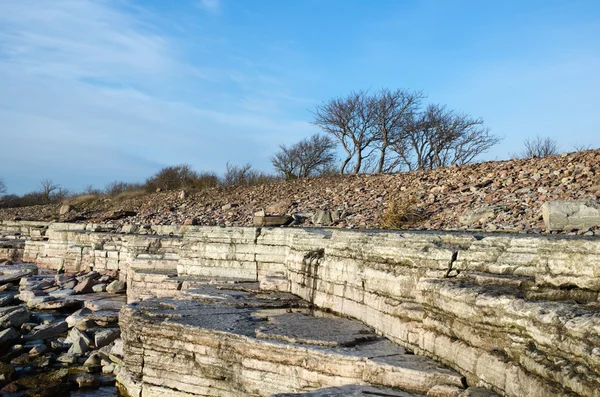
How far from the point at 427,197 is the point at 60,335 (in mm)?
7052

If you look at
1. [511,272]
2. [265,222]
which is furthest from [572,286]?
[265,222]

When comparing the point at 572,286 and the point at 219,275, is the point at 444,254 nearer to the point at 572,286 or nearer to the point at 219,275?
the point at 572,286

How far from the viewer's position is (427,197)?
33.9ft

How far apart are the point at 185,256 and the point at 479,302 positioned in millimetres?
5424

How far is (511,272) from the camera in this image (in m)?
3.58

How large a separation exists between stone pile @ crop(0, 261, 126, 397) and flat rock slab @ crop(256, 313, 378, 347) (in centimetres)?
246

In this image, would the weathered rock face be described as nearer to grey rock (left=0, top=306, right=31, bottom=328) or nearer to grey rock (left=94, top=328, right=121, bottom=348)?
grey rock (left=94, top=328, right=121, bottom=348)

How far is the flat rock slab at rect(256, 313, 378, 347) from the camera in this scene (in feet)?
13.3

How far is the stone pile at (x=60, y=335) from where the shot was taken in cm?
586

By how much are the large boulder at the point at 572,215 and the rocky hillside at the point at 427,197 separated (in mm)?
236

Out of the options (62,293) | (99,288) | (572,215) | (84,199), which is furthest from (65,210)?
(572,215)

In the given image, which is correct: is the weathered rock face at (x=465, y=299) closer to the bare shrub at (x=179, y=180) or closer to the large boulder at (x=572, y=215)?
the large boulder at (x=572, y=215)

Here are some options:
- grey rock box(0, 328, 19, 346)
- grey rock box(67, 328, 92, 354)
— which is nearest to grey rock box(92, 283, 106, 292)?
grey rock box(0, 328, 19, 346)

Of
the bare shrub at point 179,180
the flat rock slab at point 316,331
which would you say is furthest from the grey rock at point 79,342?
the bare shrub at point 179,180
